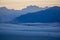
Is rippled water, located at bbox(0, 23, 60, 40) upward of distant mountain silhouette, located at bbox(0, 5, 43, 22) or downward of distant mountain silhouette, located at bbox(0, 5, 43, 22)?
downward

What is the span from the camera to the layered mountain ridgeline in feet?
4.89

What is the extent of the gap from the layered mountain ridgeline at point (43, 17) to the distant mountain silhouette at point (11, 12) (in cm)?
5

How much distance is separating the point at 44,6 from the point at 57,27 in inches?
12.9

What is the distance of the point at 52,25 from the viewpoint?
1.47 m

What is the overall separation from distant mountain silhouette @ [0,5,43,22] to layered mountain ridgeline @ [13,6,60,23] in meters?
0.05

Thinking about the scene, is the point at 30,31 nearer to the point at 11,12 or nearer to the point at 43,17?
the point at 43,17

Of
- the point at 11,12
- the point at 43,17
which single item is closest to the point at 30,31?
the point at 43,17

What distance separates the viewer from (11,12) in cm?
153

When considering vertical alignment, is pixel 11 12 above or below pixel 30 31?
above

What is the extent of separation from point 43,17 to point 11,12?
1.46ft

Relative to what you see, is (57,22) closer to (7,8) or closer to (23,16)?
(23,16)

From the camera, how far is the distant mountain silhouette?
4.97 feet

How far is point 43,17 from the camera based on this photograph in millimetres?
1512

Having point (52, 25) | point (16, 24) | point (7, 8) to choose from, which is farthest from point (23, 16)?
point (52, 25)
